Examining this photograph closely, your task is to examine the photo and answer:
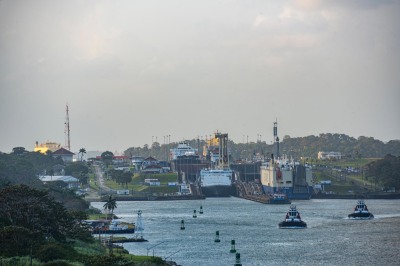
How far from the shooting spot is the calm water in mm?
76188

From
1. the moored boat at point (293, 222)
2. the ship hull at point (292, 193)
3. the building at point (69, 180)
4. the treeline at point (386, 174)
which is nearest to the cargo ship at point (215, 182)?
the ship hull at point (292, 193)

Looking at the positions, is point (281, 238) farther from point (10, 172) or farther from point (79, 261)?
point (10, 172)

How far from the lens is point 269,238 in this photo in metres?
92.8

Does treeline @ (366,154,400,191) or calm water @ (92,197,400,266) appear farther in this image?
treeline @ (366,154,400,191)

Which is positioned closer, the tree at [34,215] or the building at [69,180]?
the tree at [34,215]

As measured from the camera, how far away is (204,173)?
195m

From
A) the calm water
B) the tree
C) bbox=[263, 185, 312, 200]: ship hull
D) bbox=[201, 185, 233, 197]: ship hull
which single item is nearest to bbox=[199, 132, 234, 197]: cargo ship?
bbox=[201, 185, 233, 197]: ship hull

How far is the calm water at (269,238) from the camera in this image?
250ft

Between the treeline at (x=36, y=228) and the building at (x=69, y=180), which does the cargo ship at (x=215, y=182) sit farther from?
the treeline at (x=36, y=228)

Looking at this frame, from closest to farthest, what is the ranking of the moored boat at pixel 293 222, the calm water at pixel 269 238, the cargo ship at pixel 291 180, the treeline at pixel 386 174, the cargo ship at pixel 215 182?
the calm water at pixel 269 238, the moored boat at pixel 293 222, the cargo ship at pixel 291 180, the treeline at pixel 386 174, the cargo ship at pixel 215 182

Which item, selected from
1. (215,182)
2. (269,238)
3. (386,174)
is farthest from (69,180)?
(269,238)

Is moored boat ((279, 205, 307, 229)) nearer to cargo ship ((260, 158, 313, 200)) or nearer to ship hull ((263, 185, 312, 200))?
cargo ship ((260, 158, 313, 200))

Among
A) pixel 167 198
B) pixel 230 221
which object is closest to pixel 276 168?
pixel 167 198

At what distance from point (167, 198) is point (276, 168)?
837 inches
